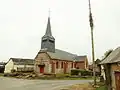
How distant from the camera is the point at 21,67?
221 ft

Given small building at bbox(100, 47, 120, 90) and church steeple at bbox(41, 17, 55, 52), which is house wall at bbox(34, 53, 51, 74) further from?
small building at bbox(100, 47, 120, 90)

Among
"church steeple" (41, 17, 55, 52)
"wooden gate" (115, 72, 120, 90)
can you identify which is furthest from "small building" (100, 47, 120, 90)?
"church steeple" (41, 17, 55, 52)

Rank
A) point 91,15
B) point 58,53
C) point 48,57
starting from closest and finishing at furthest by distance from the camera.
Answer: point 91,15, point 48,57, point 58,53

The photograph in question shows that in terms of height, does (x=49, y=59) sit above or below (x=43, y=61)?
above

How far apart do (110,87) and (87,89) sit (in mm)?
3372

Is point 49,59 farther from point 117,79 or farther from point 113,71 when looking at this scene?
point 117,79

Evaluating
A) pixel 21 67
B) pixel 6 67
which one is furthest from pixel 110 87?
pixel 6 67

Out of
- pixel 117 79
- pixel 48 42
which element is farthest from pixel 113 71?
pixel 48 42

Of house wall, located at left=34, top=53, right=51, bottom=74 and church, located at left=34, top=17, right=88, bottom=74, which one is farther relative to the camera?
church, located at left=34, top=17, right=88, bottom=74

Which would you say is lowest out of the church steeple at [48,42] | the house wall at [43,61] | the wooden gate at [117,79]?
the wooden gate at [117,79]

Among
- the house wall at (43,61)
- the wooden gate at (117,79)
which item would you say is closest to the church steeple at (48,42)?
the house wall at (43,61)

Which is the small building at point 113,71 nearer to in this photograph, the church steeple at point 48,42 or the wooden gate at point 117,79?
the wooden gate at point 117,79

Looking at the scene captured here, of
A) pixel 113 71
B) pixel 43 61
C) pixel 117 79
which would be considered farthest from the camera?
pixel 43 61

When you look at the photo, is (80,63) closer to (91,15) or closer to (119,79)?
(91,15)
